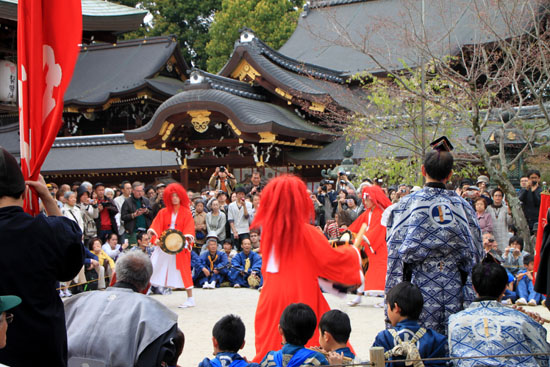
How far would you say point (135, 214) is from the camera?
10.8 meters

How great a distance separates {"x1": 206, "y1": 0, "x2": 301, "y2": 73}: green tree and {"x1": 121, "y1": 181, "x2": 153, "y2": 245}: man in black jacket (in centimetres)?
1654

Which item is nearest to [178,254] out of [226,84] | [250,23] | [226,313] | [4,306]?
[226,313]

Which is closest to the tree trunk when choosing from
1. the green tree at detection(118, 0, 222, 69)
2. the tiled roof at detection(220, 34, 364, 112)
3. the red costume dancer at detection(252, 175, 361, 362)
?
the red costume dancer at detection(252, 175, 361, 362)

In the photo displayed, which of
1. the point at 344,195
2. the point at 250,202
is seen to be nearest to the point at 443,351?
the point at 344,195

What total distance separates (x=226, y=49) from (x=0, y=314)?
25644 mm

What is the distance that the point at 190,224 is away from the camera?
8.35 metres

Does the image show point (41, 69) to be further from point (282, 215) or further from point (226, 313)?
point (226, 313)

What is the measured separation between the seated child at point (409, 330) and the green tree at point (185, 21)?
2890cm

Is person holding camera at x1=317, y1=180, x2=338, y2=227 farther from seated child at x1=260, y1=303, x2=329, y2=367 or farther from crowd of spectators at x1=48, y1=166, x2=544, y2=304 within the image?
seated child at x1=260, y1=303, x2=329, y2=367

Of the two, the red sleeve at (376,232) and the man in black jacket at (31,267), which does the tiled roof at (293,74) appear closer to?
the red sleeve at (376,232)

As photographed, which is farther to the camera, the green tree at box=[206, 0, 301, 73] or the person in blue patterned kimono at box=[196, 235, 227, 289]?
the green tree at box=[206, 0, 301, 73]

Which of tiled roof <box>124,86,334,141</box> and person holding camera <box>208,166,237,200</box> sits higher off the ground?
tiled roof <box>124,86,334,141</box>

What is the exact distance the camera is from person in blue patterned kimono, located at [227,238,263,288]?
1018 cm

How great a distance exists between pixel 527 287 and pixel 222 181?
7250 millimetres
